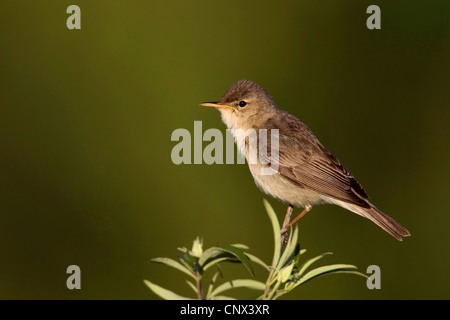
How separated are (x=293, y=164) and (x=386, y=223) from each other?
2.90ft

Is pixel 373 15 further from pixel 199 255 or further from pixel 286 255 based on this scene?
pixel 199 255

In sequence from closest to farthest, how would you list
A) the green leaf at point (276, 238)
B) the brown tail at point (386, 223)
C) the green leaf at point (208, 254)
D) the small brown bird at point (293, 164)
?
the green leaf at point (208, 254), the green leaf at point (276, 238), the brown tail at point (386, 223), the small brown bird at point (293, 164)

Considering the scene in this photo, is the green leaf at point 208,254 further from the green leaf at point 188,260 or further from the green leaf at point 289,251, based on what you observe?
the green leaf at point 289,251

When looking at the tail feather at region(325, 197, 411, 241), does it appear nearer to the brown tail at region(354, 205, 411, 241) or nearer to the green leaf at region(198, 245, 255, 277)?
the brown tail at region(354, 205, 411, 241)

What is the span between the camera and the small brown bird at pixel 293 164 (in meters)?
3.91

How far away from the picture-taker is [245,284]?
172cm

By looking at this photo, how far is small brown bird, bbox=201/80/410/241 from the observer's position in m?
3.91

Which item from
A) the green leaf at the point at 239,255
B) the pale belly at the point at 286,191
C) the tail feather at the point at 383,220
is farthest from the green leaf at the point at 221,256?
the pale belly at the point at 286,191

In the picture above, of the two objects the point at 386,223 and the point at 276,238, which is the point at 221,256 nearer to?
the point at 276,238

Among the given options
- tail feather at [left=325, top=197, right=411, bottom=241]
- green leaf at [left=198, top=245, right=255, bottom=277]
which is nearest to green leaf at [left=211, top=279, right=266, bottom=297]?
green leaf at [left=198, top=245, right=255, bottom=277]

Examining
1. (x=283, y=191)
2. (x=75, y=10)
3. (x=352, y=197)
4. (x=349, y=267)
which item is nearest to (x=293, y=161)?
(x=283, y=191)

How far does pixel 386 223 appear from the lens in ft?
12.0

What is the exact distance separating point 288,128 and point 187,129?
1326 mm

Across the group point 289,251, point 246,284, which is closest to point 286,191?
point 289,251
